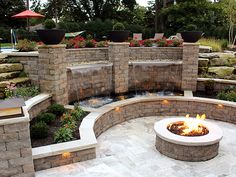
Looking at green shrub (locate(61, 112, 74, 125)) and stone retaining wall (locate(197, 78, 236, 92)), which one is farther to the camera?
stone retaining wall (locate(197, 78, 236, 92))

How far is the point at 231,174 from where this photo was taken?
5258mm

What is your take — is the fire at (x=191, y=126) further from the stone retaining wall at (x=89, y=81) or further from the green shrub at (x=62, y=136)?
the stone retaining wall at (x=89, y=81)

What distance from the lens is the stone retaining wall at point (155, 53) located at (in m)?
11.9

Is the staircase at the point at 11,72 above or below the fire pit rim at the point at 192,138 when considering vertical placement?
above

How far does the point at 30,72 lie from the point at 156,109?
4727mm

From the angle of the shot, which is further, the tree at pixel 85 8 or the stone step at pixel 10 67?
the tree at pixel 85 8

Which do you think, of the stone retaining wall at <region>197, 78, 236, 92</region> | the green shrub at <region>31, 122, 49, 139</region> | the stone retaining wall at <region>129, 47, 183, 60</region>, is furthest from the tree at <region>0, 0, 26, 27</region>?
the green shrub at <region>31, 122, 49, 139</region>

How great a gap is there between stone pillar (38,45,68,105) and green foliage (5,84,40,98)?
31cm

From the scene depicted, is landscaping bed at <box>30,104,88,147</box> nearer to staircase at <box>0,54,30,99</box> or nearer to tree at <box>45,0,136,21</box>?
staircase at <box>0,54,30,99</box>

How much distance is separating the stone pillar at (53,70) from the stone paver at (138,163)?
7.14ft

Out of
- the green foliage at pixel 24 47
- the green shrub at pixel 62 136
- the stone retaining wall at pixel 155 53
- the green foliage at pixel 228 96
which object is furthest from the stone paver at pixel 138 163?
the stone retaining wall at pixel 155 53

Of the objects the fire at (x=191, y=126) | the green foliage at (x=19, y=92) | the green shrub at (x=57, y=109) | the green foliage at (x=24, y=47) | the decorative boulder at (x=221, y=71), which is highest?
the green foliage at (x=24, y=47)

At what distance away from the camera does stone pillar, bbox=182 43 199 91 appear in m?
10.0

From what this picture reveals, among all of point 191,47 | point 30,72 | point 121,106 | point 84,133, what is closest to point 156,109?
point 121,106
